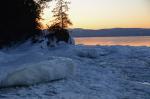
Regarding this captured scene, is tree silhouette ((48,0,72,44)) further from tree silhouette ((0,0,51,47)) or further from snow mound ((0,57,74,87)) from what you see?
snow mound ((0,57,74,87))

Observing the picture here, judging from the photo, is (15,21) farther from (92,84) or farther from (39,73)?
(92,84)

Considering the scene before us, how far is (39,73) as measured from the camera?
10914mm

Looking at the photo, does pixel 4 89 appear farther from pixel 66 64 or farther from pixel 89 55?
pixel 89 55

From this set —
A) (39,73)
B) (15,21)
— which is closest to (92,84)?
(39,73)

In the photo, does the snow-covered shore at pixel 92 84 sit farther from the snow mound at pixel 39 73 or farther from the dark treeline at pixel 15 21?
the dark treeline at pixel 15 21

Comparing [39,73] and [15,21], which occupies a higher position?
[15,21]

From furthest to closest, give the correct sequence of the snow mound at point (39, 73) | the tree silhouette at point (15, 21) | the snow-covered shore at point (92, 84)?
the tree silhouette at point (15, 21) → the snow mound at point (39, 73) → the snow-covered shore at point (92, 84)

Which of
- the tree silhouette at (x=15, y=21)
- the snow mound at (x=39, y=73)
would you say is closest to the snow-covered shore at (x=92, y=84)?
the snow mound at (x=39, y=73)

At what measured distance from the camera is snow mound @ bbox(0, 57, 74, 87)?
10.4 m

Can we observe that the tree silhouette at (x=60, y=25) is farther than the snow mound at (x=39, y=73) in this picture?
Yes

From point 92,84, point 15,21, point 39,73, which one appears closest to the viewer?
point 39,73

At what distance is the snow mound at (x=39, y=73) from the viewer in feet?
34.2

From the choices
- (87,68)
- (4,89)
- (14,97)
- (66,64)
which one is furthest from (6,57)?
(14,97)

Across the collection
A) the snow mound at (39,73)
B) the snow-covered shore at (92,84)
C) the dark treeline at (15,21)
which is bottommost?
the snow-covered shore at (92,84)
